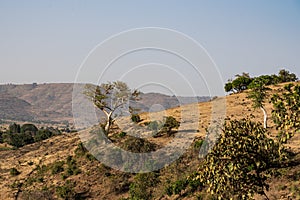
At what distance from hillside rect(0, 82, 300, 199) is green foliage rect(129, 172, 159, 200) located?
4.2 inches

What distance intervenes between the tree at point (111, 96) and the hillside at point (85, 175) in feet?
12.8

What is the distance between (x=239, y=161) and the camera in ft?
62.4

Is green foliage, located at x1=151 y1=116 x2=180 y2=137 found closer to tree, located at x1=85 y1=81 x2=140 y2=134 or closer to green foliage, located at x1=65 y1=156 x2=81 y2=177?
tree, located at x1=85 y1=81 x2=140 y2=134

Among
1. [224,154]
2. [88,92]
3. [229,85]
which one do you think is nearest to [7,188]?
[88,92]

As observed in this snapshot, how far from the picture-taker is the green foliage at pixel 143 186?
39.5 metres

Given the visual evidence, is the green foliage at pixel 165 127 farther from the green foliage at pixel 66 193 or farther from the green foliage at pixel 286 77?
the green foliage at pixel 286 77

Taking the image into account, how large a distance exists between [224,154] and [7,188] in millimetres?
37755

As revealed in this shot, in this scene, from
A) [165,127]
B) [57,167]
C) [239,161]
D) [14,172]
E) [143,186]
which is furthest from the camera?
[165,127]

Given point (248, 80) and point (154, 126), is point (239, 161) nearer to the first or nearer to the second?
point (154, 126)

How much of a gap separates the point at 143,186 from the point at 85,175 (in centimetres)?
1019

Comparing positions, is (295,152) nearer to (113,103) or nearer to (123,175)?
(123,175)

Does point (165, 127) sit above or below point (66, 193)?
above

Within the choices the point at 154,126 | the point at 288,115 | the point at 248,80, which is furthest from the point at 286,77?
the point at 288,115

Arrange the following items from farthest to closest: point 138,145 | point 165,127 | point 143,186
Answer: point 165,127
point 138,145
point 143,186
